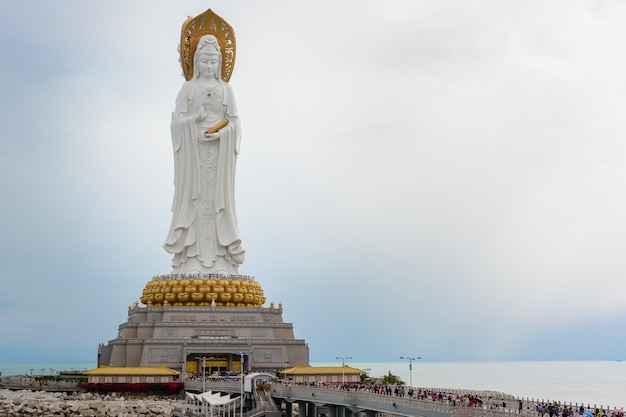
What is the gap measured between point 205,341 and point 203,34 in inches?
592

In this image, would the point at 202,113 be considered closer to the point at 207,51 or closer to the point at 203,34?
the point at 207,51

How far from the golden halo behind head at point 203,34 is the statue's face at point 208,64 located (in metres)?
0.71

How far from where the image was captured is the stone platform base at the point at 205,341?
3678 centimetres

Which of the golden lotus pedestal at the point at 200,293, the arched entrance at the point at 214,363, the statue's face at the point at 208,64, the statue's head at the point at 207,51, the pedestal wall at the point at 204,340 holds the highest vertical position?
the statue's head at the point at 207,51

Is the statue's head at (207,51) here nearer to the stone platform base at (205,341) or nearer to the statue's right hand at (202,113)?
the statue's right hand at (202,113)

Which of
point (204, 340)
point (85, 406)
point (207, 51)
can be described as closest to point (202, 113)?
point (207, 51)

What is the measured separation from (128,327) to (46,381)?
3993 millimetres

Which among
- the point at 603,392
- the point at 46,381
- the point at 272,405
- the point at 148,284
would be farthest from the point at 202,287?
the point at 603,392

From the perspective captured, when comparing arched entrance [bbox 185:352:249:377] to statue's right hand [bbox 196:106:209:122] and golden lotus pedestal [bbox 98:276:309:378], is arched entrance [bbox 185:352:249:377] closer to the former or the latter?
golden lotus pedestal [bbox 98:276:309:378]

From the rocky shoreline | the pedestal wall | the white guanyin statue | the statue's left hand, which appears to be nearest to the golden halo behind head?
the white guanyin statue

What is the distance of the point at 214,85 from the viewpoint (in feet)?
138

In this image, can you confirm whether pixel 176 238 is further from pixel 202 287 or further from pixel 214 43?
pixel 214 43

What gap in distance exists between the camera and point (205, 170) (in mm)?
41781

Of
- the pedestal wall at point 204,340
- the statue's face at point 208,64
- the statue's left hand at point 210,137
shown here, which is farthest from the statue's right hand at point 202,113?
the pedestal wall at point 204,340
